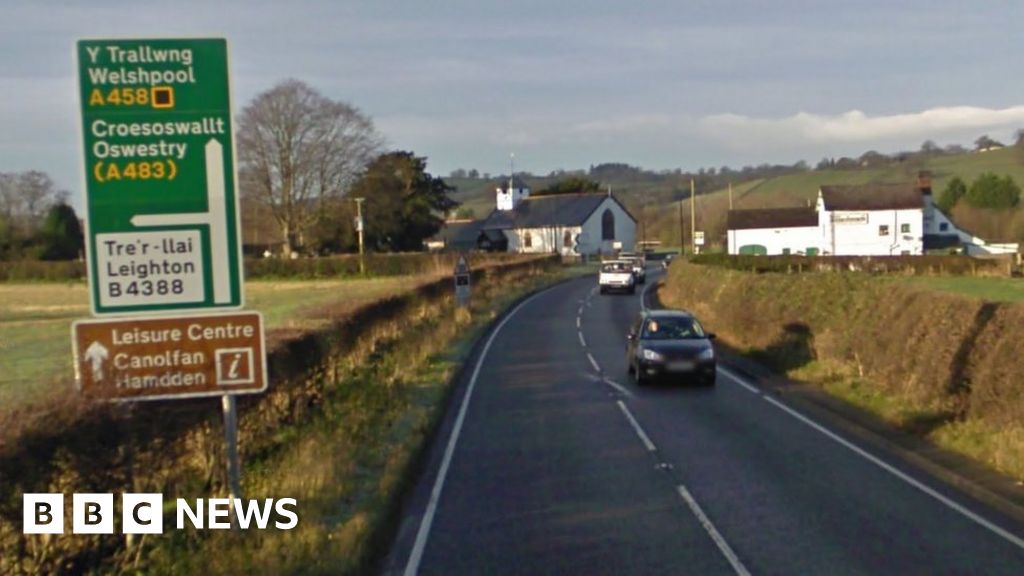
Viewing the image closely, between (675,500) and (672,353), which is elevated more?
(672,353)

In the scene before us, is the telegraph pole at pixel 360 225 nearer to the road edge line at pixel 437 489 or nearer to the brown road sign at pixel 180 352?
the road edge line at pixel 437 489

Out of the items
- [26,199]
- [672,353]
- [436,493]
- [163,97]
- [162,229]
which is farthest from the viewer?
[26,199]

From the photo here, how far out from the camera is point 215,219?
755 cm

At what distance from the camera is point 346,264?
77750mm

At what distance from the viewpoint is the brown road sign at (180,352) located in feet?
24.9

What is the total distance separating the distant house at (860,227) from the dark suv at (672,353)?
77729 millimetres

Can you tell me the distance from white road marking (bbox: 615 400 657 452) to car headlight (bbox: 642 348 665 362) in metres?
2.46

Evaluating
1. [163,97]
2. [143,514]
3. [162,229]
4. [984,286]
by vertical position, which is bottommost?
[984,286]

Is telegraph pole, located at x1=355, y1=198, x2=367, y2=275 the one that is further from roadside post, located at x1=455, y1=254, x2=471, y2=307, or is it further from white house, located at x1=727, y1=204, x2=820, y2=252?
white house, located at x1=727, y1=204, x2=820, y2=252

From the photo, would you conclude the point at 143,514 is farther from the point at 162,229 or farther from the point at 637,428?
the point at 637,428

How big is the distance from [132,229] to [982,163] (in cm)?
15058

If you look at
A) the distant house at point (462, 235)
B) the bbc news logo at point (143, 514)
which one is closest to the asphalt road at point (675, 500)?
the bbc news logo at point (143, 514)

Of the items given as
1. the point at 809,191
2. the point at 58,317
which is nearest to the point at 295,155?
the point at 58,317

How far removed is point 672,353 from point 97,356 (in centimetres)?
1645
